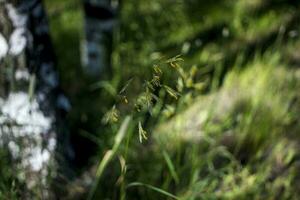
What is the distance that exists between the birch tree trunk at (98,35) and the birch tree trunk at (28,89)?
2.63 feet

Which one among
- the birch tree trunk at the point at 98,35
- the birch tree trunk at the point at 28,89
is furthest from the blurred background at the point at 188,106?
the birch tree trunk at the point at 28,89

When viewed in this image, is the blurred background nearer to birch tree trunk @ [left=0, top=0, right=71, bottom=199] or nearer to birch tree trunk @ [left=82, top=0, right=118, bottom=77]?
birch tree trunk @ [left=82, top=0, right=118, bottom=77]

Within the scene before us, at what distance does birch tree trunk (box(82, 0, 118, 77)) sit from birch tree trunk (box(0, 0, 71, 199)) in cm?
80

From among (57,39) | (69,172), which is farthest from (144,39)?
(69,172)

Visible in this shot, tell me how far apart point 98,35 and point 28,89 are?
1074 mm

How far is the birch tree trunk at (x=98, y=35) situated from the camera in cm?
352

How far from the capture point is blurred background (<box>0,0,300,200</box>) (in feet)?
8.88

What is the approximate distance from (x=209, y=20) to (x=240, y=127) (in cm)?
153

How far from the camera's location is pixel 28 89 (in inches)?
105

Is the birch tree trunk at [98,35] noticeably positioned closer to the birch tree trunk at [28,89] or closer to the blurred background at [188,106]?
the blurred background at [188,106]

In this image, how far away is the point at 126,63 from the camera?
377 centimetres

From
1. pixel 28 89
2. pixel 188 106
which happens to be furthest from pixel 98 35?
pixel 28 89

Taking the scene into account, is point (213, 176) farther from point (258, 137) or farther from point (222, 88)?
point (222, 88)

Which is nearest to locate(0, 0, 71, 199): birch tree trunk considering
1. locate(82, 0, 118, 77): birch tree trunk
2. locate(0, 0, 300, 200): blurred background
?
locate(0, 0, 300, 200): blurred background
